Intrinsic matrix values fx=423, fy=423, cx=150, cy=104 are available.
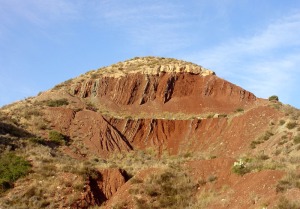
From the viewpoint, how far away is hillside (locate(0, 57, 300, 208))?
20328 millimetres

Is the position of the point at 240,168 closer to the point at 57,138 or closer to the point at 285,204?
Result: the point at 285,204

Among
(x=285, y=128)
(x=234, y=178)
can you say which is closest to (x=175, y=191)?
(x=234, y=178)

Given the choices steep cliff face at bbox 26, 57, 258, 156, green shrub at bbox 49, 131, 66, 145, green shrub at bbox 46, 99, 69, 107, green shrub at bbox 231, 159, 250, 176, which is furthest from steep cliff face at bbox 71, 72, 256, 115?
green shrub at bbox 231, 159, 250, 176

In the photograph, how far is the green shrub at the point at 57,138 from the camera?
127 feet

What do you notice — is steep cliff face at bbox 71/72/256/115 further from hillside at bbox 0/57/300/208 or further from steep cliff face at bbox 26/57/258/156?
hillside at bbox 0/57/300/208

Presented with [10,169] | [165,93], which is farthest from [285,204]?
[165,93]

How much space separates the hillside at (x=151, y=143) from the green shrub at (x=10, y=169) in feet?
Answer: 0.40

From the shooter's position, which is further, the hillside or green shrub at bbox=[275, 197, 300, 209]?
the hillside

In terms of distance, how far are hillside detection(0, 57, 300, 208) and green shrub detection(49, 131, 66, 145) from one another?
0.31 ft

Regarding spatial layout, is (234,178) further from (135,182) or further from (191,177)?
(135,182)

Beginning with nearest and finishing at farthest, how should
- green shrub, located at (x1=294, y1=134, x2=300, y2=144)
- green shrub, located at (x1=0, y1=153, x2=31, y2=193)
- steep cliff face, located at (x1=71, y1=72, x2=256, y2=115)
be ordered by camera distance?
green shrub, located at (x1=0, y1=153, x2=31, y2=193)
green shrub, located at (x1=294, y1=134, x2=300, y2=144)
steep cliff face, located at (x1=71, y1=72, x2=256, y2=115)

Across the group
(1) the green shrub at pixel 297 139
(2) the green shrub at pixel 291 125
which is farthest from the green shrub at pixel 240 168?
(2) the green shrub at pixel 291 125

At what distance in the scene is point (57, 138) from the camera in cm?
3906

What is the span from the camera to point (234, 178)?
2027 cm
